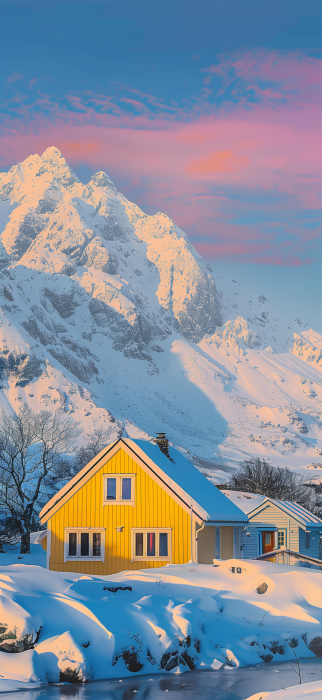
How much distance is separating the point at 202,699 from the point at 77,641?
3.65 metres

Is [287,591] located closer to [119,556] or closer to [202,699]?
[202,699]

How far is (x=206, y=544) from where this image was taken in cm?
3428

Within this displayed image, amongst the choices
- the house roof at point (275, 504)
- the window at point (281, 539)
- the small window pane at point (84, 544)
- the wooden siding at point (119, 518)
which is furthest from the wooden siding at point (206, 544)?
the window at point (281, 539)

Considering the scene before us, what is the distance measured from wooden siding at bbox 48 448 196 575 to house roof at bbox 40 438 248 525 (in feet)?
1.10

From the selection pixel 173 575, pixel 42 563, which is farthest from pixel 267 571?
pixel 42 563

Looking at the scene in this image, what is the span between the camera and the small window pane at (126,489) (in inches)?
1362

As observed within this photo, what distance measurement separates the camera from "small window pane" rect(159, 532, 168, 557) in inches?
1316

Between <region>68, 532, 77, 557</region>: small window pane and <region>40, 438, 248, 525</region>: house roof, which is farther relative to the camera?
<region>68, 532, 77, 557</region>: small window pane

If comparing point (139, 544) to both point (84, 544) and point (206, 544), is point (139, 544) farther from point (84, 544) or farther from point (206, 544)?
point (206, 544)

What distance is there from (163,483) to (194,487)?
2.90 m

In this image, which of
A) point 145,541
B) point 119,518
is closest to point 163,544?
point 145,541

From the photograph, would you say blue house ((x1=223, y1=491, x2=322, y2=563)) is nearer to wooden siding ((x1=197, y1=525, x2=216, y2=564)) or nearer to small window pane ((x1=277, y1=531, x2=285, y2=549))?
small window pane ((x1=277, y1=531, x2=285, y2=549))

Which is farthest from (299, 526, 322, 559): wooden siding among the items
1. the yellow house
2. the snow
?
the snow

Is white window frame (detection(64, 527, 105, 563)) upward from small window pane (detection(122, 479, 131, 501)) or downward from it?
downward
